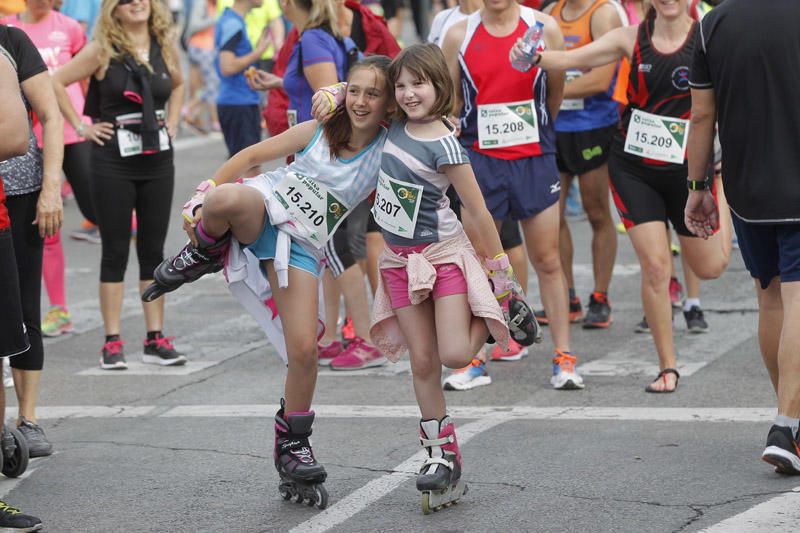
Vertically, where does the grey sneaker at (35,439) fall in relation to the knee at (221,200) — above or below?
below

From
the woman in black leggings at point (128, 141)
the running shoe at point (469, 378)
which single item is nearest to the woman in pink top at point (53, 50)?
the woman in black leggings at point (128, 141)

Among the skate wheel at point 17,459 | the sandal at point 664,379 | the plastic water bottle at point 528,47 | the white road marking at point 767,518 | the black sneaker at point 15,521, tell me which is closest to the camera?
the white road marking at point 767,518

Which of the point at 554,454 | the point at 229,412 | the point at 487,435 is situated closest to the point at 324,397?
the point at 229,412

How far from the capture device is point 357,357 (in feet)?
25.6

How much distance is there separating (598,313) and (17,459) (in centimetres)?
403

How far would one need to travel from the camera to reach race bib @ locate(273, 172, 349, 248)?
520cm

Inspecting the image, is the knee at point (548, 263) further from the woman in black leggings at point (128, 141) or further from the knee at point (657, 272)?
the woman in black leggings at point (128, 141)

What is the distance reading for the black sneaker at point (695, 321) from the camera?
8.25m

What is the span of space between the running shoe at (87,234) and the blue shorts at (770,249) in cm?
791

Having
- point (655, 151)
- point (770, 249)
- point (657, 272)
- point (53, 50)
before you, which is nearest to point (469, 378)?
point (657, 272)

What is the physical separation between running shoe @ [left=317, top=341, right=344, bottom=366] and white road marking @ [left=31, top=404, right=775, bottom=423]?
1050 mm

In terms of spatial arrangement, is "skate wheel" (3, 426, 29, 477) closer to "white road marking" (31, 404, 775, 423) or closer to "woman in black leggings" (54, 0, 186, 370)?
"white road marking" (31, 404, 775, 423)

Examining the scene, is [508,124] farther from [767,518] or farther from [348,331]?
[767,518]

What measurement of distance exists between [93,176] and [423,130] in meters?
3.41
